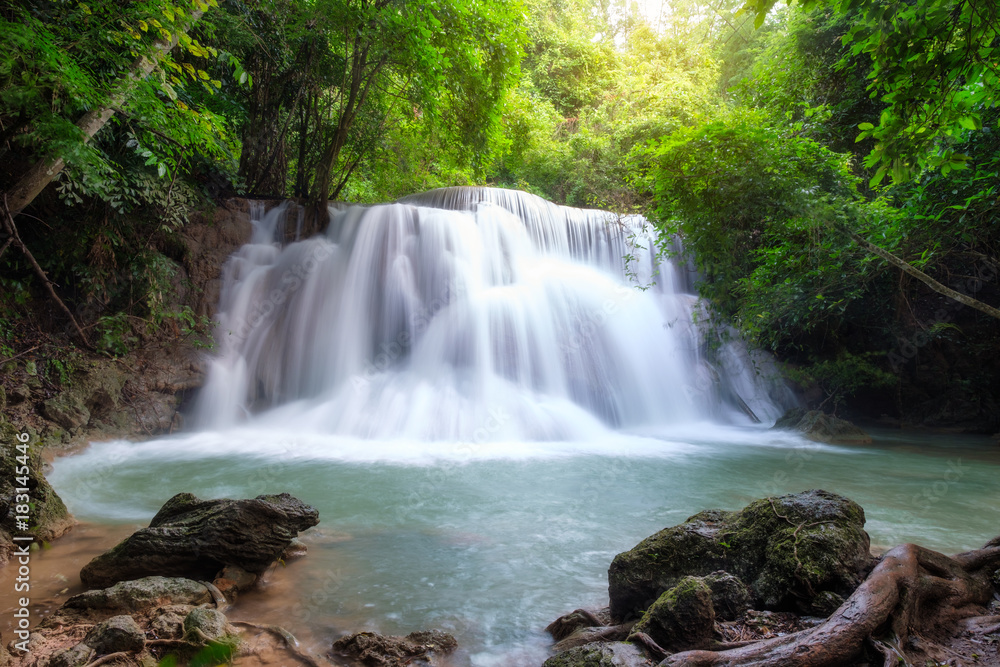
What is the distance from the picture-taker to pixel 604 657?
2.13m

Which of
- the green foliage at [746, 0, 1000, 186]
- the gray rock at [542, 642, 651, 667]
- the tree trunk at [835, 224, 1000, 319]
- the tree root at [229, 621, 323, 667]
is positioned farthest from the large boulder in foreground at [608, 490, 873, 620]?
the tree trunk at [835, 224, 1000, 319]

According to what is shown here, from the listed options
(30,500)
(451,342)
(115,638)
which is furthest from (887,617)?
(451,342)

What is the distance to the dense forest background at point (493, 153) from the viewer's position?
14.9ft

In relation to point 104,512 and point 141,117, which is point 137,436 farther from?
point 141,117

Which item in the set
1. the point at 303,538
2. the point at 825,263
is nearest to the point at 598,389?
the point at 825,263

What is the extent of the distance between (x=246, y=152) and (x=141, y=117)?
7.96 m

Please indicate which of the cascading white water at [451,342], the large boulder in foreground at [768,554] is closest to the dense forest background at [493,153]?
the cascading white water at [451,342]

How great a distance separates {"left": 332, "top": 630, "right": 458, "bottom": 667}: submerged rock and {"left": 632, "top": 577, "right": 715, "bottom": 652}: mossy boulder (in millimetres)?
1027

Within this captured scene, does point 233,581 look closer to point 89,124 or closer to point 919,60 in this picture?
point 919,60

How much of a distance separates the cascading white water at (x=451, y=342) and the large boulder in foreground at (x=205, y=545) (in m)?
5.64

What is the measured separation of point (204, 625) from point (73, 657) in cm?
49

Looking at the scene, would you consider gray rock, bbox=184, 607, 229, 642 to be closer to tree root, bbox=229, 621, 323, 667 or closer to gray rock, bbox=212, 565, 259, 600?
tree root, bbox=229, 621, 323, 667

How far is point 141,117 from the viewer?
19.0ft

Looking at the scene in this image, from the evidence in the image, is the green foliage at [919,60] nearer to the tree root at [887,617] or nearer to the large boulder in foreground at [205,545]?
the tree root at [887,617]
